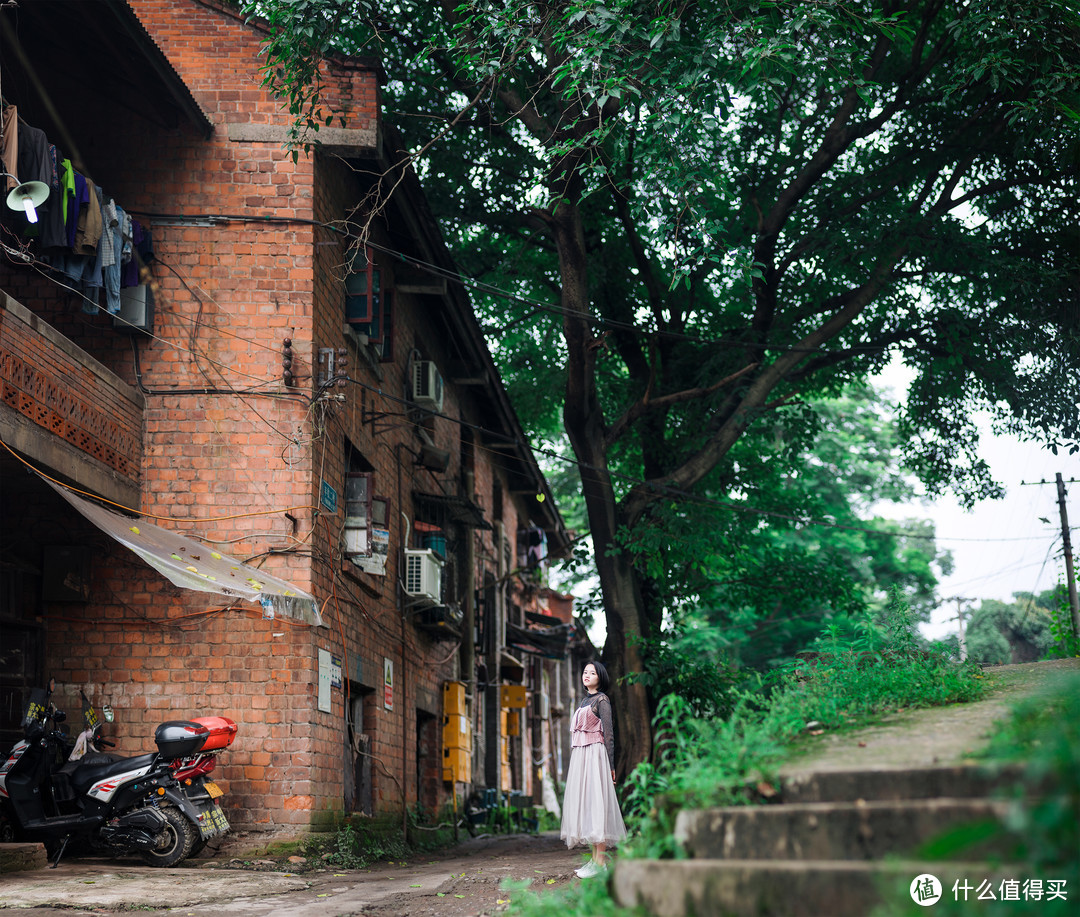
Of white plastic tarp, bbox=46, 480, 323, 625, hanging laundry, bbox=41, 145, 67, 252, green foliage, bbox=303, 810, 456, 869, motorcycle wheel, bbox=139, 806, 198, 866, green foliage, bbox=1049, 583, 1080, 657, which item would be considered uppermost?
hanging laundry, bbox=41, 145, 67, 252

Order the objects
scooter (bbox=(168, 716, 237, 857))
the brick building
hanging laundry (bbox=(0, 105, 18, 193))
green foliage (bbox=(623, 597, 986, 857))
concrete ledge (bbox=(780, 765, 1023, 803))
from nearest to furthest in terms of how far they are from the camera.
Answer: concrete ledge (bbox=(780, 765, 1023, 803)) → green foliage (bbox=(623, 597, 986, 857)) → hanging laundry (bbox=(0, 105, 18, 193)) → scooter (bbox=(168, 716, 237, 857)) → the brick building

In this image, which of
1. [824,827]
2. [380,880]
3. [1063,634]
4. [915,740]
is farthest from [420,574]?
[824,827]

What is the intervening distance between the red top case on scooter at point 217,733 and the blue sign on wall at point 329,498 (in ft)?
7.93

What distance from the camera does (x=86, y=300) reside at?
9.41 meters

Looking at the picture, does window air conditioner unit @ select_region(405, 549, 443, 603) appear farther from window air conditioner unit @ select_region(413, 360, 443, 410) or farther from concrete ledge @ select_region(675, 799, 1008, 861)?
concrete ledge @ select_region(675, 799, 1008, 861)

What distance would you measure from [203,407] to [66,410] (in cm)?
170

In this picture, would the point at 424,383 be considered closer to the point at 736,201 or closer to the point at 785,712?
the point at 736,201

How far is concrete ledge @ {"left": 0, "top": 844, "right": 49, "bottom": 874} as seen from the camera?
753 centimetres

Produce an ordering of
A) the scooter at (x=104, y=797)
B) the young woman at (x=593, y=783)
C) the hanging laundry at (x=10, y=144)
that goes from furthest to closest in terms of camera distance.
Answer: the scooter at (x=104, y=797)
the hanging laundry at (x=10, y=144)
the young woman at (x=593, y=783)

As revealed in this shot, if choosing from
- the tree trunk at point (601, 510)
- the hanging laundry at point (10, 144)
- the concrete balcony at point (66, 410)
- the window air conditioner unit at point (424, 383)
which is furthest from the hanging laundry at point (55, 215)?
the window air conditioner unit at point (424, 383)

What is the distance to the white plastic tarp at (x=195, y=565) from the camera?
26.9ft

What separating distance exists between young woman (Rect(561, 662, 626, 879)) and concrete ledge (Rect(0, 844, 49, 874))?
3.94m

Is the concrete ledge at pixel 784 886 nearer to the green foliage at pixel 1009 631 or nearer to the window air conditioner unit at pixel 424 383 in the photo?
the window air conditioner unit at pixel 424 383

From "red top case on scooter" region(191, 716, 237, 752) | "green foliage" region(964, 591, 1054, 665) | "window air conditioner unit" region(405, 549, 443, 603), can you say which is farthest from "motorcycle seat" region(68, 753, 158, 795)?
"green foliage" region(964, 591, 1054, 665)
